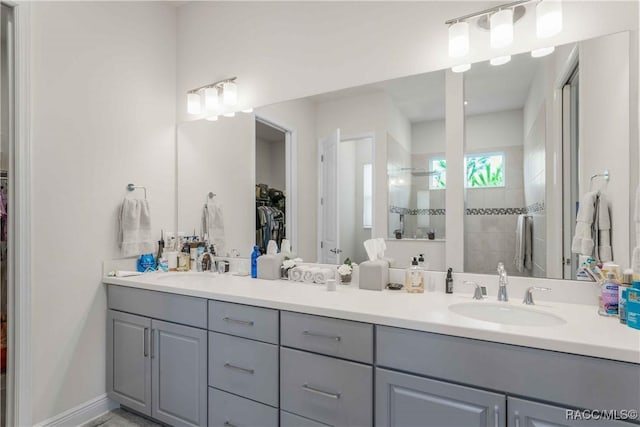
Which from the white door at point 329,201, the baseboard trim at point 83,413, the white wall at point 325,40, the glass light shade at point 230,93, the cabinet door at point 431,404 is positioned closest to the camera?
the cabinet door at point 431,404

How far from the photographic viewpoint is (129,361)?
201 cm

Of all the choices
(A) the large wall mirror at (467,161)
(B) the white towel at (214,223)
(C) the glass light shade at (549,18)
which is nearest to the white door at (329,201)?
(A) the large wall mirror at (467,161)

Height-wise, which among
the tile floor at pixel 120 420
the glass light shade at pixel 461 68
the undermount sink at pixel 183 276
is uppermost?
the glass light shade at pixel 461 68

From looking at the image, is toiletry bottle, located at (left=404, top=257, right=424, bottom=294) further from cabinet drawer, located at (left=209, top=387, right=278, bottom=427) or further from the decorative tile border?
cabinet drawer, located at (left=209, top=387, right=278, bottom=427)

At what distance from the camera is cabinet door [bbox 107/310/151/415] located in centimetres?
193

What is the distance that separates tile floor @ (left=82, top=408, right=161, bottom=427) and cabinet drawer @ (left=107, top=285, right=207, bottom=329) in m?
0.65

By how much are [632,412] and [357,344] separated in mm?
796

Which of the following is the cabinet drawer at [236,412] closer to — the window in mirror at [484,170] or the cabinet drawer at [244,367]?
the cabinet drawer at [244,367]

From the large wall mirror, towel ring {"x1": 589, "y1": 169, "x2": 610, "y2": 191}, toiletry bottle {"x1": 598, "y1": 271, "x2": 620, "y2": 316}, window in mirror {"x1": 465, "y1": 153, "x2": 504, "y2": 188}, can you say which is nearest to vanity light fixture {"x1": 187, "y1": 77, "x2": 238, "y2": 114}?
the large wall mirror

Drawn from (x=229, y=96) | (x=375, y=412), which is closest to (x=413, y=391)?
(x=375, y=412)

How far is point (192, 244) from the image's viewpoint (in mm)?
2482

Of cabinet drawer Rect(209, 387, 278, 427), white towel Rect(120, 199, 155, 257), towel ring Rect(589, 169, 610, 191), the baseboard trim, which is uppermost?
towel ring Rect(589, 169, 610, 191)

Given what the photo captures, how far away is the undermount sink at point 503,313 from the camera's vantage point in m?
1.34

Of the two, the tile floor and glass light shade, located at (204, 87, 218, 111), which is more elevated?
glass light shade, located at (204, 87, 218, 111)
